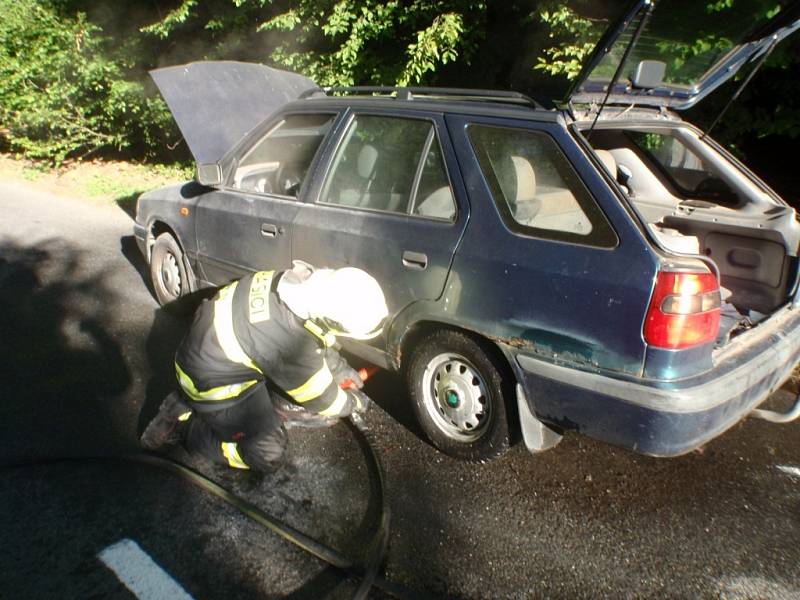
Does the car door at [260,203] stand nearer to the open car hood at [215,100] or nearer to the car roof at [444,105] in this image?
the car roof at [444,105]

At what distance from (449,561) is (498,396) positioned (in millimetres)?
748

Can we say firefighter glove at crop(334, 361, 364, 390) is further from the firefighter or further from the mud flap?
the mud flap

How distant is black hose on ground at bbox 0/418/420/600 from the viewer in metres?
2.24

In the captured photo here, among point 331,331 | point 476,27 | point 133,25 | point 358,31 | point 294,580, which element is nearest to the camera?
point 294,580

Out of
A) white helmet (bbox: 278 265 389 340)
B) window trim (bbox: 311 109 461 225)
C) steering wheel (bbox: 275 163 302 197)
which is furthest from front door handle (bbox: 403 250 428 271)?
steering wheel (bbox: 275 163 302 197)

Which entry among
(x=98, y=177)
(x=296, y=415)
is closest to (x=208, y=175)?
(x=296, y=415)

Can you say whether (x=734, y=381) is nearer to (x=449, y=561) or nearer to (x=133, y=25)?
(x=449, y=561)

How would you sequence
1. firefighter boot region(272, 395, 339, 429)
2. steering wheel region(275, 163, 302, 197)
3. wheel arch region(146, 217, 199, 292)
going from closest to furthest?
firefighter boot region(272, 395, 339, 429)
steering wheel region(275, 163, 302, 197)
wheel arch region(146, 217, 199, 292)

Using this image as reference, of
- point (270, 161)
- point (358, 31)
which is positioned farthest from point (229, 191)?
point (358, 31)

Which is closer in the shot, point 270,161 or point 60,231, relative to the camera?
point 270,161

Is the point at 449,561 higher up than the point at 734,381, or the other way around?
the point at 734,381

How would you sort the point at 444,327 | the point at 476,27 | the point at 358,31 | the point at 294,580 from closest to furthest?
the point at 294,580 < the point at 444,327 < the point at 476,27 < the point at 358,31

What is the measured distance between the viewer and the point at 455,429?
302cm

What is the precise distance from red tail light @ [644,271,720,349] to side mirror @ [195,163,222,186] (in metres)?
2.86
